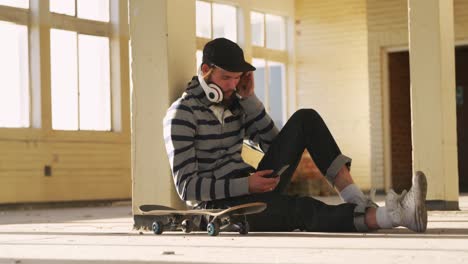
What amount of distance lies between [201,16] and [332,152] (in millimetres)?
10092

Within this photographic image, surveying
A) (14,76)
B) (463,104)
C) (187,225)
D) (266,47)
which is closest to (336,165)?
(187,225)

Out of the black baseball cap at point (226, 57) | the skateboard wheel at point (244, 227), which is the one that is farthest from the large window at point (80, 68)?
the skateboard wheel at point (244, 227)

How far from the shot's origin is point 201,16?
48.6 feet

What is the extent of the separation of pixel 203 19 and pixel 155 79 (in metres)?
9.24

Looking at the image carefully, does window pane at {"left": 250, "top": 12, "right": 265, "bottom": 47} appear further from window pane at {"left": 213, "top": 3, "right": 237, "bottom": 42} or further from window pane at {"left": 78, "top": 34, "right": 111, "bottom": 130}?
window pane at {"left": 78, "top": 34, "right": 111, "bottom": 130}

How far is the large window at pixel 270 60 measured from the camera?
16.1 metres

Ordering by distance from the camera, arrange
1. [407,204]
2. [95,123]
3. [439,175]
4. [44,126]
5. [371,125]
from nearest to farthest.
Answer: [407,204] < [439,175] < [44,126] < [95,123] < [371,125]

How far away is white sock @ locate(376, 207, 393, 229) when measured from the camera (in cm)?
472

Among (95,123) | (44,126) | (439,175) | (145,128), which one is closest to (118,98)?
(95,123)

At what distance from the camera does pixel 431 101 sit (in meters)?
8.62

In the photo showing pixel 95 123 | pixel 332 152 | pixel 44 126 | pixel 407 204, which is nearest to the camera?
pixel 407 204

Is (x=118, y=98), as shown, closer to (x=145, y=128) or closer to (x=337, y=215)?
(x=145, y=128)

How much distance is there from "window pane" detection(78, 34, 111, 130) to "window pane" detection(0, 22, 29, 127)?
930mm

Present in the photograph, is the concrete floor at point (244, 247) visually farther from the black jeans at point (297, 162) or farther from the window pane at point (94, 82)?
the window pane at point (94, 82)
